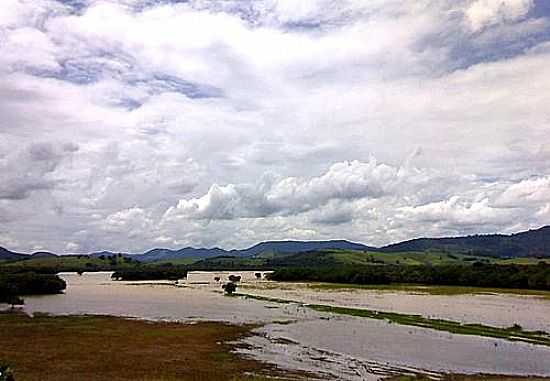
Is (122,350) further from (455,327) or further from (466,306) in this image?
(466,306)

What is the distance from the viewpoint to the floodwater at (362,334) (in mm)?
46500

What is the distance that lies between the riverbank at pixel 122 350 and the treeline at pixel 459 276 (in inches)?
3432

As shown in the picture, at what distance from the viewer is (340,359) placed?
48.9 meters

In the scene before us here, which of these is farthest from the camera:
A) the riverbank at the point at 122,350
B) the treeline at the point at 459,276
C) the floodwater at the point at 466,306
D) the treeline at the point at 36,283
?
the treeline at the point at 459,276

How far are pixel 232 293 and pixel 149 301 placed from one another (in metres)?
23.1

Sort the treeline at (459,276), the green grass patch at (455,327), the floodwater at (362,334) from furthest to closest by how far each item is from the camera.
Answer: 1. the treeline at (459,276)
2. the green grass patch at (455,327)
3. the floodwater at (362,334)

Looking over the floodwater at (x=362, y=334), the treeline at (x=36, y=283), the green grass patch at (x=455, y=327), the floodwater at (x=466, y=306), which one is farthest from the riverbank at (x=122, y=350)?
the treeline at (x=36, y=283)

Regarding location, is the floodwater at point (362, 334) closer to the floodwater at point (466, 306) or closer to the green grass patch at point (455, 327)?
the floodwater at point (466, 306)

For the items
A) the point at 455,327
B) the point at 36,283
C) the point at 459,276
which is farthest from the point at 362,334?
the point at 36,283

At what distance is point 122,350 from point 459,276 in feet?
381

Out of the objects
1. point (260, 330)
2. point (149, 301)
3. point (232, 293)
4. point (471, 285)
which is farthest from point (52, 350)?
point (471, 285)

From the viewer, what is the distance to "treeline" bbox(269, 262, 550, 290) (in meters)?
136

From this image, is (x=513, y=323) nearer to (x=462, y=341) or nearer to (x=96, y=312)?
(x=462, y=341)

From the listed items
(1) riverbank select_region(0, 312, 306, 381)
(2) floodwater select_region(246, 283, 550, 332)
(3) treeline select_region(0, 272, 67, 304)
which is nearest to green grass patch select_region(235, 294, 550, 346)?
(2) floodwater select_region(246, 283, 550, 332)
